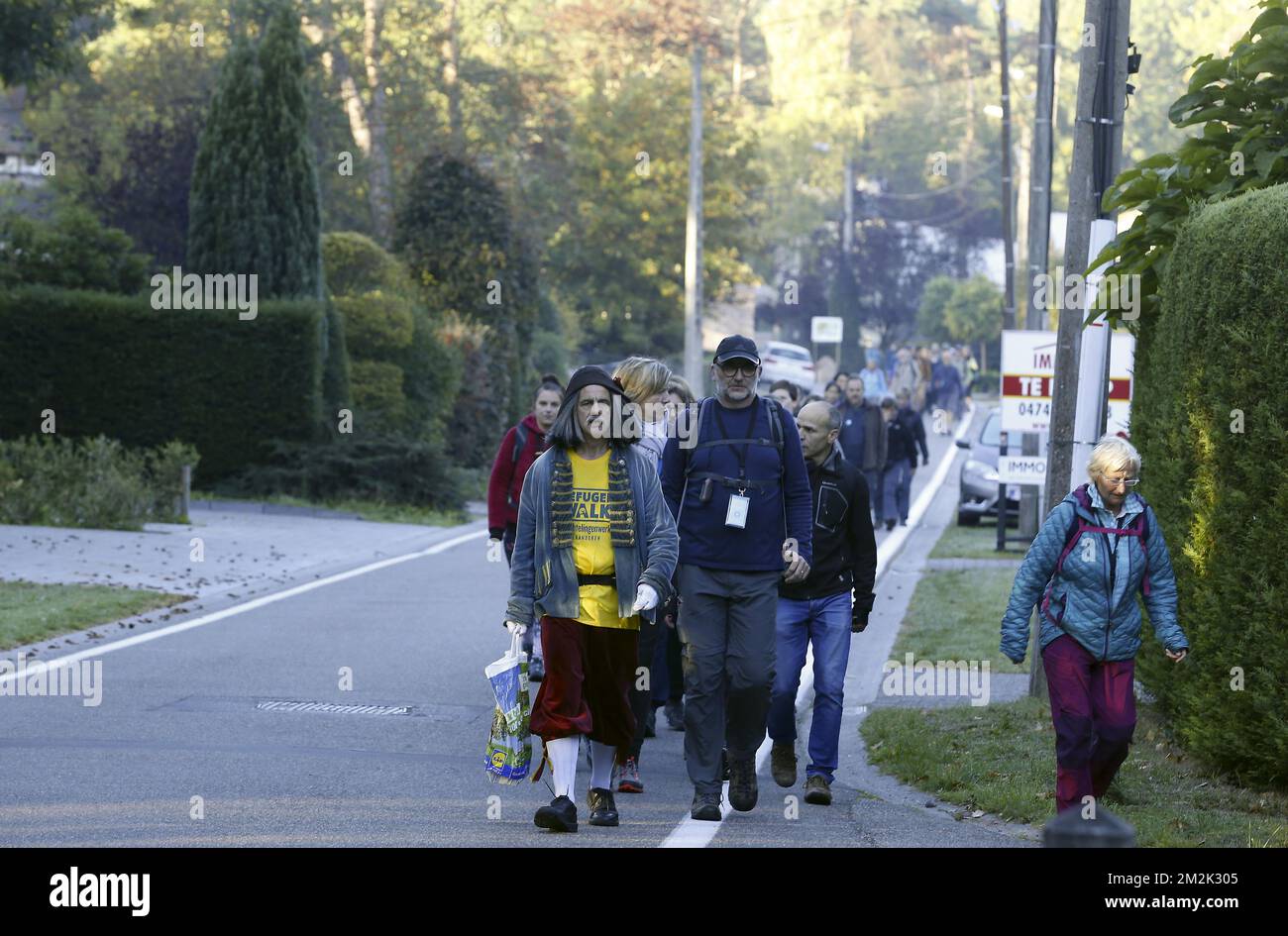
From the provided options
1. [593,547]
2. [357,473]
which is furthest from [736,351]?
[357,473]

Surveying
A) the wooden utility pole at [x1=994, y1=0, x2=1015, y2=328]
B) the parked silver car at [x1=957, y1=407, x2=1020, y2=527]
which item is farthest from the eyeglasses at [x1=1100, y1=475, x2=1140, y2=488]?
the wooden utility pole at [x1=994, y1=0, x2=1015, y2=328]

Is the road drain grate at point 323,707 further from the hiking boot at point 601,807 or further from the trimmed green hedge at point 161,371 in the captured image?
the trimmed green hedge at point 161,371

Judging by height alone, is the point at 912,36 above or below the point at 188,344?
above

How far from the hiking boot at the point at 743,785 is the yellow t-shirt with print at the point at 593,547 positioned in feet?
3.20

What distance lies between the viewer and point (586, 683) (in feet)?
26.1

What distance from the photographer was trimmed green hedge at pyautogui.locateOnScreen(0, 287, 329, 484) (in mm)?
25578

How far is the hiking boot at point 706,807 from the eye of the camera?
8180 mm

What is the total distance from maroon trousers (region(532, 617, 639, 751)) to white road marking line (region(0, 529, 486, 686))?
15.5ft

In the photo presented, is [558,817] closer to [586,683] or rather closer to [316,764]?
[586,683]

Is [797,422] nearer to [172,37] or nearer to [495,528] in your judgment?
Answer: [495,528]

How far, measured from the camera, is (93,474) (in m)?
21.5

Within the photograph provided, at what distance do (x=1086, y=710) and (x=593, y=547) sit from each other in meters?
2.06

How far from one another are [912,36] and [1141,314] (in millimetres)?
92211
